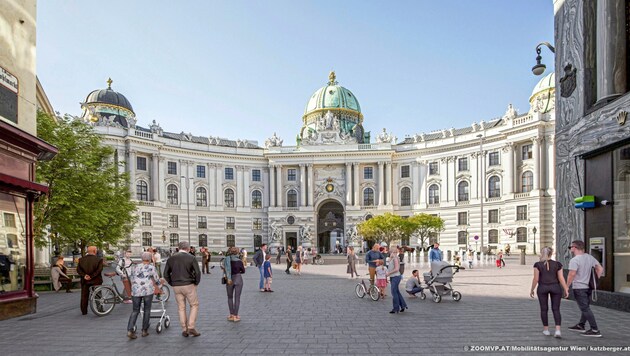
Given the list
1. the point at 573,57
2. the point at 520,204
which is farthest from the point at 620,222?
the point at 520,204

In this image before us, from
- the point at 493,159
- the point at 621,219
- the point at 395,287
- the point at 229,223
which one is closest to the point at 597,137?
the point at 621,219

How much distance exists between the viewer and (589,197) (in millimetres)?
13586

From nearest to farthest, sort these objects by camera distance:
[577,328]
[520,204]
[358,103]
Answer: [577,328], [520,204], [358,103]

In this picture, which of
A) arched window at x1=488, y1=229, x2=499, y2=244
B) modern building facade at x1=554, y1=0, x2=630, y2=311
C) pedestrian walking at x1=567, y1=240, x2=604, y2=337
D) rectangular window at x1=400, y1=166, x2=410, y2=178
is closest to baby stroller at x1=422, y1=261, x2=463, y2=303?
modern building facade at x1=554, y1=0, x2=630, y2=311

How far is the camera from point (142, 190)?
187ft

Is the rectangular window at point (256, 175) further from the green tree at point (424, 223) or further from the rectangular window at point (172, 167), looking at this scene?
the green tree at point (424, 223)

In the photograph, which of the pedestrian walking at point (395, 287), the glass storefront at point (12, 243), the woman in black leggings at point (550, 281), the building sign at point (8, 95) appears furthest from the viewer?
the building sign at point (8, 95)

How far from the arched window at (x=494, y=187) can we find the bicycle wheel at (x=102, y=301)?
171 feet

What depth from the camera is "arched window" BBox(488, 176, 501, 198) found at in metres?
54.9

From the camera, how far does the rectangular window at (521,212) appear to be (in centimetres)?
5098

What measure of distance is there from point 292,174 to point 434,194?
22158 mm

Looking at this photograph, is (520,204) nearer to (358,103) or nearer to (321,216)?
(321,216)

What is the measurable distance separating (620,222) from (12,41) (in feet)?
64.6

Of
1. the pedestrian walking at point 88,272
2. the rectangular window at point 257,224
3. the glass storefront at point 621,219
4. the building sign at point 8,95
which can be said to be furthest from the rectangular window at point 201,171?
the glass storefront at point 621,219
